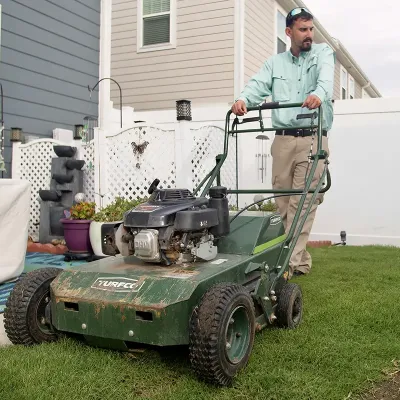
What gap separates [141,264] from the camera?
8.94 feet

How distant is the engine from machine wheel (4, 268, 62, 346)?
422 millimetres

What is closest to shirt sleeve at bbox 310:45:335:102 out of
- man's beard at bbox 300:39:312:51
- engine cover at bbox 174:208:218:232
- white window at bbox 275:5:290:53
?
man's beard at bbox 300:39:312:51

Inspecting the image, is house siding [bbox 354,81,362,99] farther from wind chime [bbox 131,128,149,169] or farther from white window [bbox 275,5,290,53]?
wind chime [bbox 131,128,149,169]

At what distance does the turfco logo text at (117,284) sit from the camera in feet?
7.84

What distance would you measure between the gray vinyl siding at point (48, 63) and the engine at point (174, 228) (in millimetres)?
4324

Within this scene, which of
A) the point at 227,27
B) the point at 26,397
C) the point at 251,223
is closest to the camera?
the point at 26,397

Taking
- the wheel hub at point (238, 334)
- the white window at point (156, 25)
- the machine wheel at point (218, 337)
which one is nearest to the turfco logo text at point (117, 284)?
the machine wheel at point (218, 337)

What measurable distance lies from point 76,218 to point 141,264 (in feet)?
10.0

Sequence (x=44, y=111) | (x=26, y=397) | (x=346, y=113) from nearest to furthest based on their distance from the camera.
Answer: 1. (x=26, y=397)
2. (x=44, y=111)
3. (x=346, y=113)

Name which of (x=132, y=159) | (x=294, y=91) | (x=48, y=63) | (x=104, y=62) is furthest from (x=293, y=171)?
(x=104, y=62)

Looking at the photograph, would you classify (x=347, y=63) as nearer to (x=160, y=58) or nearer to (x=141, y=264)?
(x=160, y=58)

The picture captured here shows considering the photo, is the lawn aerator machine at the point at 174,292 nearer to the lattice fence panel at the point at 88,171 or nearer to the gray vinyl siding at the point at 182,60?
the lattice fence panel at the point at 88,171

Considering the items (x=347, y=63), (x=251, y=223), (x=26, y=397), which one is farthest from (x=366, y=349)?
(x=347, y=63)

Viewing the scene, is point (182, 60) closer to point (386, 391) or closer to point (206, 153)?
point (206, 153)
